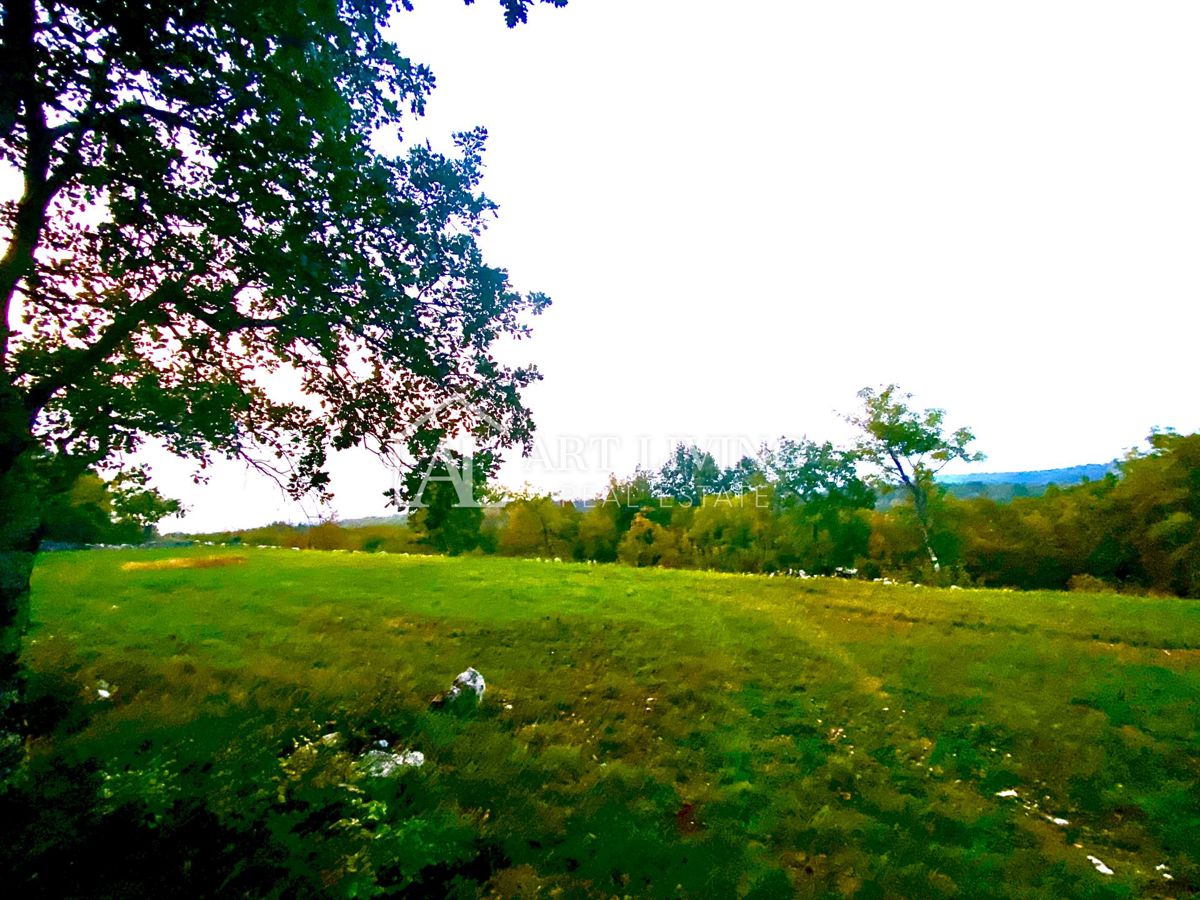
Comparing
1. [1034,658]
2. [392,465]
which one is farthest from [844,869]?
[1034,658]

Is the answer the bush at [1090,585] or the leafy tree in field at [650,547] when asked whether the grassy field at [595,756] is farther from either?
the leafy tree in field at [650,547]

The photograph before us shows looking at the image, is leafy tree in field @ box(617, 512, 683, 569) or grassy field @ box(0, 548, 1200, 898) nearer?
grassy field @ box(0, 548, 1200, 898)

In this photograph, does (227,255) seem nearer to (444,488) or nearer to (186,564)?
(444,488)

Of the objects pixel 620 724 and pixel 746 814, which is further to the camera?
pixel 620 724

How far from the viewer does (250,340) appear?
709 centimetres

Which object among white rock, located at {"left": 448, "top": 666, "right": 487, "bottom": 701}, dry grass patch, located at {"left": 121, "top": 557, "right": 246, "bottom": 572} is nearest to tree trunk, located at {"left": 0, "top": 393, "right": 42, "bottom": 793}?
white rock, located at {"left": 448, "top": 666, "right": 487, "bottom": 701}

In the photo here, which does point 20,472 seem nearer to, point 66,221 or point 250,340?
point 250,340

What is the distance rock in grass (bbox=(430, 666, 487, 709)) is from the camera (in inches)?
347

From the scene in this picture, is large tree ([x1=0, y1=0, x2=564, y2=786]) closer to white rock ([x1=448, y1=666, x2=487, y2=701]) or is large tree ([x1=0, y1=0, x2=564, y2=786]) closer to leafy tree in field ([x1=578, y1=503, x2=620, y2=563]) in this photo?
white rock ([x1=448, y1=666, x2=487, y2=701])

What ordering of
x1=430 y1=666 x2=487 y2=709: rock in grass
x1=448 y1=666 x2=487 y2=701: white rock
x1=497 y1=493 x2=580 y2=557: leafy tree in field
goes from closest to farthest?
x1=430 y1=666 x2=487 y2=709: rock in grass, x1=448 y1=666 x2=487 y2=701: white rock, x1=497 y1=493 x2=580 y2=557: leafy tree in field

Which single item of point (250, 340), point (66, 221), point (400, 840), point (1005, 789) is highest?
→ point (66, 221)

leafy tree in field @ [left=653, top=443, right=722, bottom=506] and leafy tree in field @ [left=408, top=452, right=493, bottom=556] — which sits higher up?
leafy tree in field @ [left=653, top=443, right=722, bottom=506]

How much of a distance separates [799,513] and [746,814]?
49123mm

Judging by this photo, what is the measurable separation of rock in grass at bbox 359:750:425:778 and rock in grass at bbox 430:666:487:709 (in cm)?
169
